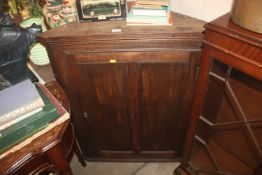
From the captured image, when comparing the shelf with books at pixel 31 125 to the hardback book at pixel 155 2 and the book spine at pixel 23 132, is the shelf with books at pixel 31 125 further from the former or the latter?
the hardback book at pixel 155 2

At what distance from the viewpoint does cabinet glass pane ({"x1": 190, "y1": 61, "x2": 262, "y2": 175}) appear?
1.15 metres

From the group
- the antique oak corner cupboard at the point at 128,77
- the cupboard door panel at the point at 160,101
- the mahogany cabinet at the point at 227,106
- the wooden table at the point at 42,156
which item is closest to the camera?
the mahogany cabinet at the point at 227,106

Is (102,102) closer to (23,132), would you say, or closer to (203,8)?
(23,132)

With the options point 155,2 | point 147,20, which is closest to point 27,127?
point 147,20

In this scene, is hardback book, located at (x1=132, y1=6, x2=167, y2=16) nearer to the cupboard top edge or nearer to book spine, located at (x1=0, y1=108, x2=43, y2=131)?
the cupboard top edge

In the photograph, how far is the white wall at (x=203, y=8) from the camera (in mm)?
1210

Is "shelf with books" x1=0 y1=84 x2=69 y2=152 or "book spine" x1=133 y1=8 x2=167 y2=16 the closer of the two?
"shelf with books" x1=0 y1=84 x2=69 y2=152

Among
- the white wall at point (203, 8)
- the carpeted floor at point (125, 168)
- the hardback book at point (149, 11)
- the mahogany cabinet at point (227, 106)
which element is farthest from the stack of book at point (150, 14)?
the carpeted floor at point (125, 168)

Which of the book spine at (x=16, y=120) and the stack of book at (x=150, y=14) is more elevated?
the stack of book at (x=150, y=14)

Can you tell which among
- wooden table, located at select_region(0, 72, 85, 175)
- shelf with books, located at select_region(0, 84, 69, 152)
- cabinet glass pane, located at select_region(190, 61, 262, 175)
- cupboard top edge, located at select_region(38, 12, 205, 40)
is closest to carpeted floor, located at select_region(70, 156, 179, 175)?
cabinet glass pane, located at select_region(190, 61, 262, 175)

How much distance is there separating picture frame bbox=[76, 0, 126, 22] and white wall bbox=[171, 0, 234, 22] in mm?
337

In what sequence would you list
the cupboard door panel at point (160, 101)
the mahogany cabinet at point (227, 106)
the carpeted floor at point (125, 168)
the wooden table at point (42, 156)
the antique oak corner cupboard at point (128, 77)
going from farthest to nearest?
the carpeted floor at point (125, 168) → the cupboard door panel at point (160, 101) → the antique oak corner cupboard at point (128, 77) → the wooden table at point (42, 156) → the mahogany cabinet at point (227, 106)

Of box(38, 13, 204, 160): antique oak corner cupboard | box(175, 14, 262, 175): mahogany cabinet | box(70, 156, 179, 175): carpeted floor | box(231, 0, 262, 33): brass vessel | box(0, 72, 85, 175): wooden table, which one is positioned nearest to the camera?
box(231, 0, 262, 33): brass vessel

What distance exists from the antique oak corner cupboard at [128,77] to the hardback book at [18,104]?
0.22 metres
